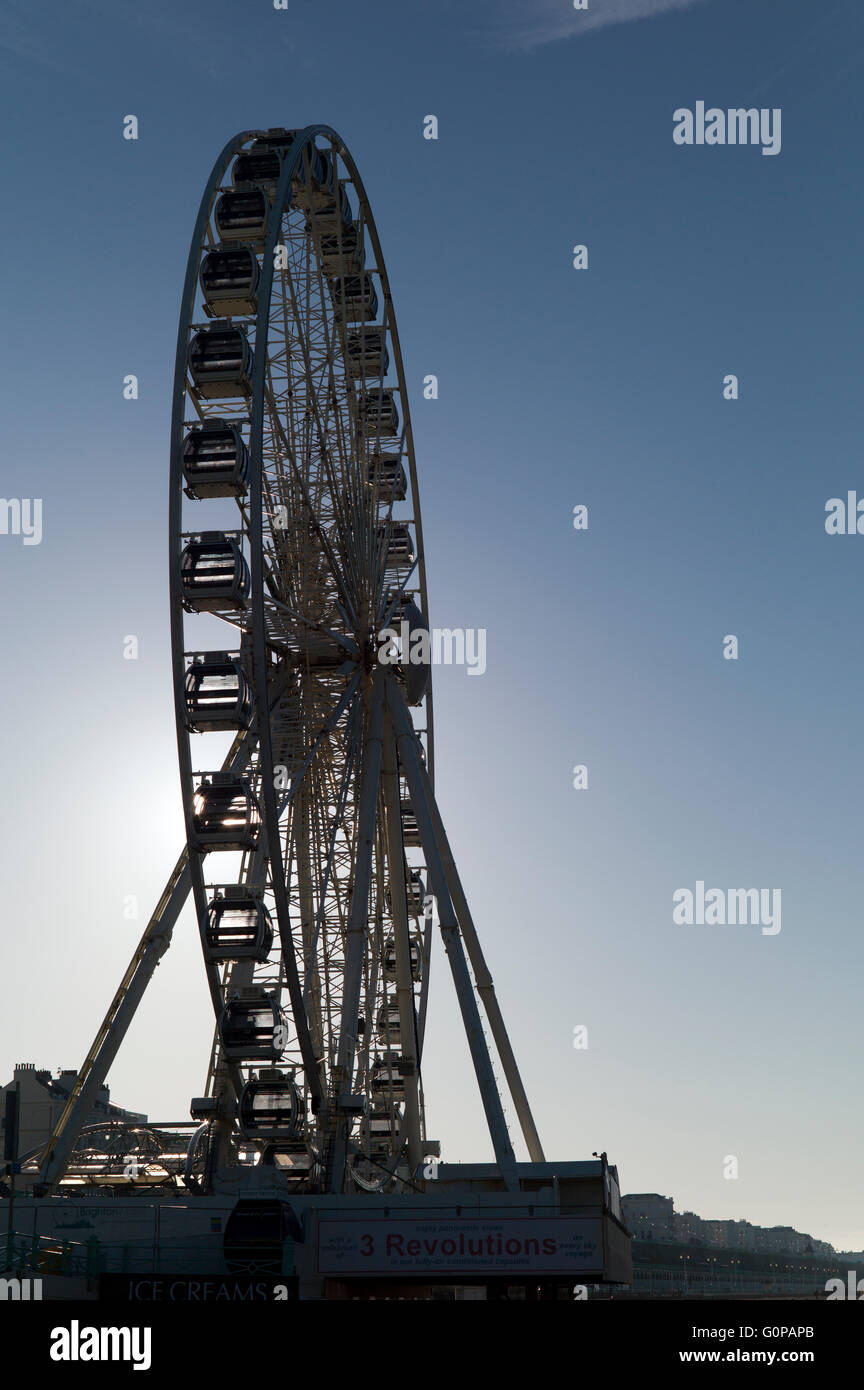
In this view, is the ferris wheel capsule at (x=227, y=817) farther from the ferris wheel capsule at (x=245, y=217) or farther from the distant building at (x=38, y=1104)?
the distant building at (x=38, y=1104)

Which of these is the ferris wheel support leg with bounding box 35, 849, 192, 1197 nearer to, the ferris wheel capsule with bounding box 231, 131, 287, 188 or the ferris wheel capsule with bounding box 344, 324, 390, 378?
the ferris wheel capsule with bounding box 344, 324, 390, 378

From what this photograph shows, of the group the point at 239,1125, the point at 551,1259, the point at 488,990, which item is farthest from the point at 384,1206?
the point at 488,990

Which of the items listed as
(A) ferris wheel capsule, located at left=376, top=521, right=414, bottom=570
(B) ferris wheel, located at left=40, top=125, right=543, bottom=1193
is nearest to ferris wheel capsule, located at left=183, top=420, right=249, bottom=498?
(B) ferris wheel, located at left=40, top=125, right=543, bottom=1193

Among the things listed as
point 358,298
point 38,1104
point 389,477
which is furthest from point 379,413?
point 38,1104

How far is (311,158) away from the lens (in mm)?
40625

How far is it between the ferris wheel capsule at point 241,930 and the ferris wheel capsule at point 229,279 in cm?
1320

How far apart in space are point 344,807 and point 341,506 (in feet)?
26.2

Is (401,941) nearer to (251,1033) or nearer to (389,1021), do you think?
(389,1021)

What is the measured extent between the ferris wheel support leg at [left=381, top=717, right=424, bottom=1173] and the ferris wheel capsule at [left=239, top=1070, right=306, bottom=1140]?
31.4 feet

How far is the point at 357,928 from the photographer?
37938 millimetres

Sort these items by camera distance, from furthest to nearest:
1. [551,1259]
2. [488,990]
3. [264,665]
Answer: [488,990]
[264,665]
[551,1259]

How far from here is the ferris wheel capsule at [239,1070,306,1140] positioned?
32812 mm

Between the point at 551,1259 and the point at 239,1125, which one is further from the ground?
the point at 239,1125
